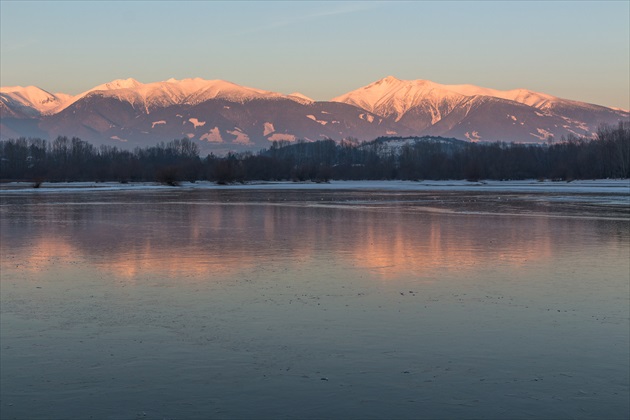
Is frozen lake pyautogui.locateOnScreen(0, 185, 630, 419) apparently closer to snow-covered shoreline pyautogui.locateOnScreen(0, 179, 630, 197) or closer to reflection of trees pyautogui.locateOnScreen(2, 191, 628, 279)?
reflection of trees pyautogui.locateOnScreen(2, 191, 628, 279)

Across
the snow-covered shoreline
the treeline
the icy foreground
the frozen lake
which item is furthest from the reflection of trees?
the treeline

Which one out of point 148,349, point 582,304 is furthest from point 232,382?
point 582,304

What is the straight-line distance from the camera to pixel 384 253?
67.7 feet

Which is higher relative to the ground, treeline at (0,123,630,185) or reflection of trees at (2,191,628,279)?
treeline at (0,123,630,185)

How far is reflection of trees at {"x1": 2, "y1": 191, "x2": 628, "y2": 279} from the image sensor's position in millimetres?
18688

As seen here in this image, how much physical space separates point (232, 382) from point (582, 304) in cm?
737

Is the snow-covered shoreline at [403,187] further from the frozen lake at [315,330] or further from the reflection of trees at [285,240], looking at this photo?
the frozen lake at [315,330]

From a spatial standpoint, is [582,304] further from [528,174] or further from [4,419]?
[528,174]

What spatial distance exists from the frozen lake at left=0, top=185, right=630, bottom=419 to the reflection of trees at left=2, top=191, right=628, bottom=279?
189mm

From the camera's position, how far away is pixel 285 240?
2431 cm

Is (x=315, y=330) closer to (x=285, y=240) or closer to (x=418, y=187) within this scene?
(x=285, y=240)

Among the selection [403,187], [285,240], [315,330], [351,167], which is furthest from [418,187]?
[315,330]

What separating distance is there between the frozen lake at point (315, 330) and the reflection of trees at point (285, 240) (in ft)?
0.62

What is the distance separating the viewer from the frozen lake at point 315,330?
809 cm
